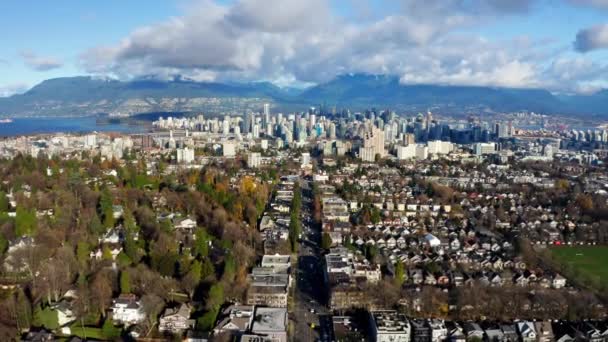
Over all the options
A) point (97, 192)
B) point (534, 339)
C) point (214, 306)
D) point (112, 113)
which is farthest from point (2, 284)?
point (112, 113)

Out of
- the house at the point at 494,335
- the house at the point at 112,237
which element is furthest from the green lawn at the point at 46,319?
the house at the point at 494,335

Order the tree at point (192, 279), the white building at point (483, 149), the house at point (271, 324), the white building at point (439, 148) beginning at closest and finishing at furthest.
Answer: the house at point (271, 324), the tree at point (192, 279), the white building at point (439, 148), the white building at point (483, 149)

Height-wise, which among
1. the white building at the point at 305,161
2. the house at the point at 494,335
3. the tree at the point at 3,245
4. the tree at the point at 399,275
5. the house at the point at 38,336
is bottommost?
the house at the point at 494,335

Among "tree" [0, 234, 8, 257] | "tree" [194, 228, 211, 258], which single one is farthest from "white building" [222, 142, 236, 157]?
"tree" [0, 234, 8, 257]

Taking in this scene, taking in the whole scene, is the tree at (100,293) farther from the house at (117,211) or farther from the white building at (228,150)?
the white building at (228,150)

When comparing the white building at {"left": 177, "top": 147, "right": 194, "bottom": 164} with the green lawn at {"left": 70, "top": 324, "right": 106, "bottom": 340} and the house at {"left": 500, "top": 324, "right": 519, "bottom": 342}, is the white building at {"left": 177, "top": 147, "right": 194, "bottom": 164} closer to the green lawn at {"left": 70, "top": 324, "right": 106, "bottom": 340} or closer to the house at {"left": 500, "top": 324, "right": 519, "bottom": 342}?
the green lawn at {"left": 70, "top": 324, "right": 106, "bottom": 340}

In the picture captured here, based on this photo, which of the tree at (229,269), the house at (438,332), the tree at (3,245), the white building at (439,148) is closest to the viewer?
the house at (438,332)

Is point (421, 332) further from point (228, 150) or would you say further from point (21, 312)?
point (228, 150)
